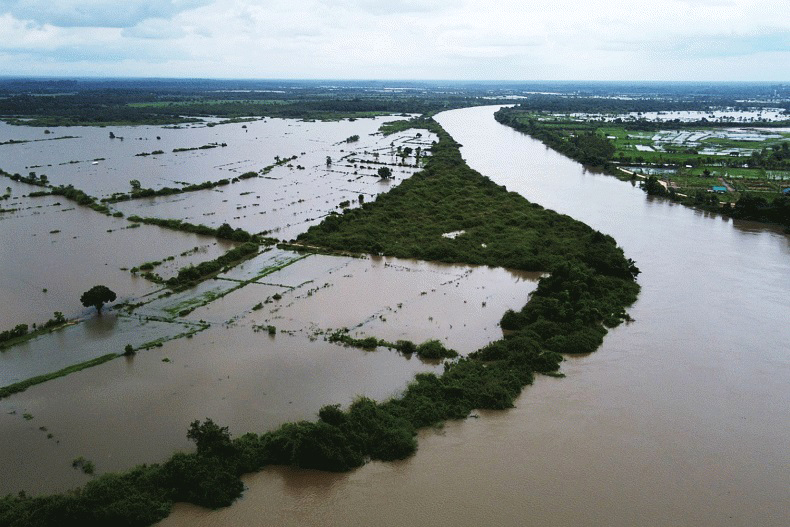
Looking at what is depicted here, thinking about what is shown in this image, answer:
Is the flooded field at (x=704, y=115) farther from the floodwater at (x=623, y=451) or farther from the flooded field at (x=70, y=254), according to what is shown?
the flooded field at (x=70, y=254)

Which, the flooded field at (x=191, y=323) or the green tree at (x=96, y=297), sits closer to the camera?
the flooded field at (x=191, y=323)

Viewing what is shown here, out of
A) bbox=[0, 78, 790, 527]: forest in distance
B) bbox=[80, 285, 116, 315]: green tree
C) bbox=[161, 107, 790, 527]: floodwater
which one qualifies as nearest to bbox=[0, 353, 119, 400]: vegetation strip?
bbox=[0, 78, 790, 527]: forest in distance

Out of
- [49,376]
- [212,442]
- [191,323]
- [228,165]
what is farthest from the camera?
[228,165]

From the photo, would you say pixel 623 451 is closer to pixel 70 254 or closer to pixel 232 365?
pixel 232 365

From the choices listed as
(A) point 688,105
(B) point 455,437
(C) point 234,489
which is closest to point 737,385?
(B) point 455,437

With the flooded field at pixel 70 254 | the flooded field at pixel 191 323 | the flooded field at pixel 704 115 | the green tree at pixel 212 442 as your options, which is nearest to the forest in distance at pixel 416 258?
the green tree at pixel 212 442

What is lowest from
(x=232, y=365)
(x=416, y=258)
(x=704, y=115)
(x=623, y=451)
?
(x=623, y=451)

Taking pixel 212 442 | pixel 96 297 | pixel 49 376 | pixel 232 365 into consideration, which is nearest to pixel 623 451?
pixel 212 442
